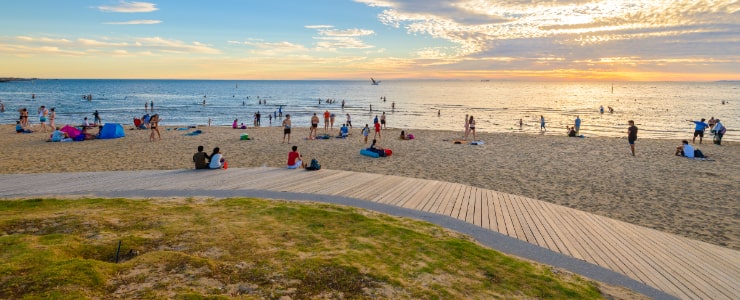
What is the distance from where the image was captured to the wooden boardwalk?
6.90 metres

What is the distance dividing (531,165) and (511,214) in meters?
10.6

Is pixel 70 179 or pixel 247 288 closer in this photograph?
pixel 247 288

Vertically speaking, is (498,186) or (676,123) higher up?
(676,123)

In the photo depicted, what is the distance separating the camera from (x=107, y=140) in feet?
84.1

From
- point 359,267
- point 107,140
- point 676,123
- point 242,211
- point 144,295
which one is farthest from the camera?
point 676,123

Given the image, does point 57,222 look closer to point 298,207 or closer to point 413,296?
point 298,207

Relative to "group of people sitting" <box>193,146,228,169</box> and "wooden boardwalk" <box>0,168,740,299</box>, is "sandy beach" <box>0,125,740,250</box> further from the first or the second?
"group of people sitting" <box>193,146,228,169</box>

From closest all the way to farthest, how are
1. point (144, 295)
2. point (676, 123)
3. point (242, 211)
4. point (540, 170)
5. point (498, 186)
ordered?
point (144, 295) < point (242, 211) < point (498, 186) < point (540, 170) < point (676, 123)

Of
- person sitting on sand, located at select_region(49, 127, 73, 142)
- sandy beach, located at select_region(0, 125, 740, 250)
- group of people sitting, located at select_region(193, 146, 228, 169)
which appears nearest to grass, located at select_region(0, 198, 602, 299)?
group of people sitting, located at select_region(193, 146, 228, 169)

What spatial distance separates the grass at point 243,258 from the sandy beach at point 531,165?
7206 millimetres

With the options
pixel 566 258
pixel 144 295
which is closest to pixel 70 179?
pixel 144 295

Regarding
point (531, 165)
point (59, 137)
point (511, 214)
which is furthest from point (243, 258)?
point (59, 137)

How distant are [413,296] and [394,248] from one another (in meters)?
1.68

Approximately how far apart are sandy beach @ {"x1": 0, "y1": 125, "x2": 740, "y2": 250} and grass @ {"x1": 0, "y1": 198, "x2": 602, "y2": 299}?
23.6ft
